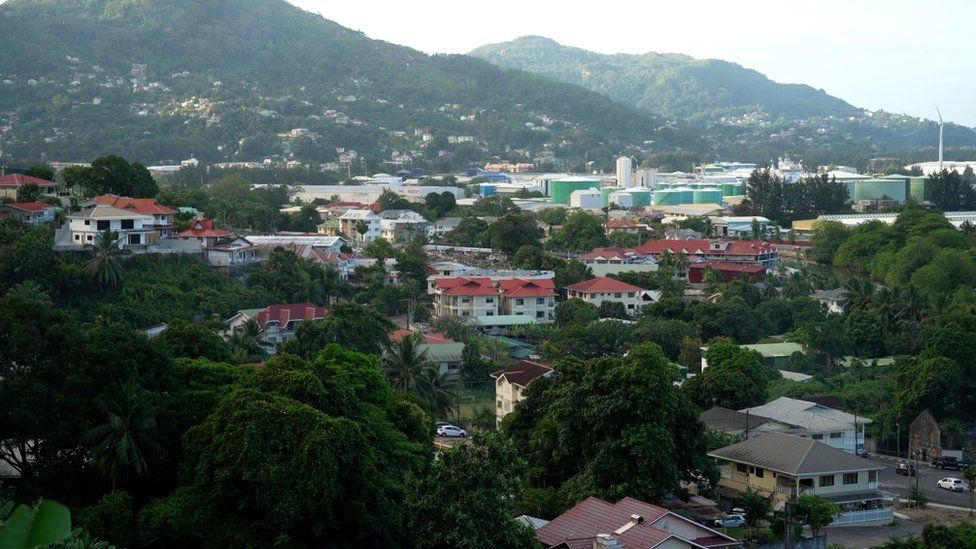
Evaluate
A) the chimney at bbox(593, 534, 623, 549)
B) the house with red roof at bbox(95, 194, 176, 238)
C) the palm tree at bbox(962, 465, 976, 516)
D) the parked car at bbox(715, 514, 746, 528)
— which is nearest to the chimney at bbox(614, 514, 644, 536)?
the chimney at bbox(593, 534, 623, 549)

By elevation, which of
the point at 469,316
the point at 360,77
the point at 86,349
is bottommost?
the point at 469,316

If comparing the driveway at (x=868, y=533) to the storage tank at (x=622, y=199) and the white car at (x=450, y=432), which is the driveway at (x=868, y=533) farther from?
the storage tank at (x=622, y=199)

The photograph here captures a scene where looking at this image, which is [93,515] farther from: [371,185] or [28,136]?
[28,136]

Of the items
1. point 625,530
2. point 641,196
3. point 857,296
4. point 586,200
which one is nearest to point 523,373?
point 625,530

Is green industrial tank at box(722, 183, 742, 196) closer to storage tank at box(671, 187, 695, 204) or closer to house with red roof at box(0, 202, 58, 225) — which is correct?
storage tank at box(671, 187, 695, 204)

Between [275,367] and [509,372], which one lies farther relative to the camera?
[509,372]

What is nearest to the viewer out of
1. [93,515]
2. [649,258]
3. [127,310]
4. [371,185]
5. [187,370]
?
[93,515]

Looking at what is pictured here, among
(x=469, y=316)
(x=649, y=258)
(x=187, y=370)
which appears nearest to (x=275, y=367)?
(x=187, y=370)
